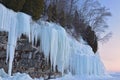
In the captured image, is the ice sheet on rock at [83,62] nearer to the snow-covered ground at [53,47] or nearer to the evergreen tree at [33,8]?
the snow-covered ground at [53,47]

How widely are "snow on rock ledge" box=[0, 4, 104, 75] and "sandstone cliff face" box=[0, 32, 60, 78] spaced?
33cm

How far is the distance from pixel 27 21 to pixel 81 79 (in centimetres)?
512

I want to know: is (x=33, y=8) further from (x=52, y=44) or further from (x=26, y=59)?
(x=26, y=59)

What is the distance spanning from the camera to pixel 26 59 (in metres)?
18.9

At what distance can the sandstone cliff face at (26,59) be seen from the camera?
17625 millimetres

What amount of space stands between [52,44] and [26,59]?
79.1 inches

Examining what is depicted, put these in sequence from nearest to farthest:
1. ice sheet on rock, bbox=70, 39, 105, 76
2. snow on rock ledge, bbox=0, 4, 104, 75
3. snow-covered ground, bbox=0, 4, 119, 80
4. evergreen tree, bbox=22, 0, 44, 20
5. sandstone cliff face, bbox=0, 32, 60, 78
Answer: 1. snow-covered ground, bbox=0, 4, 119, 80
2. snow on rock ledge, bbox=0, 4, 104, 75
3. sandstone cliff face, bbox=0, 32, 60, 78
4. evergreen tree, bbox=22, 0, 44, 20
5. ice sheet on rock, bbox=70, 39, 105, 76

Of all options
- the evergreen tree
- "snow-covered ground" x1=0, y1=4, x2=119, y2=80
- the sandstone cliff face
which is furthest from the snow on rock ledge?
the evergreen tree

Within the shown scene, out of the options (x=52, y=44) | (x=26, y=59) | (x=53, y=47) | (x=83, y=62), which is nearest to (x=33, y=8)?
(x=52, y=44)

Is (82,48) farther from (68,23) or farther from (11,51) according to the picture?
(11,51)

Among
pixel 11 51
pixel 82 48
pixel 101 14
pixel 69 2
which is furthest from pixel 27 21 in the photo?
pixel 101 14

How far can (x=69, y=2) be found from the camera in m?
31.6

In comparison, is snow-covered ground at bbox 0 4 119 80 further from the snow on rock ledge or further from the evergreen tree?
the evergreen tree

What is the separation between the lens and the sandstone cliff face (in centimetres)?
1762
